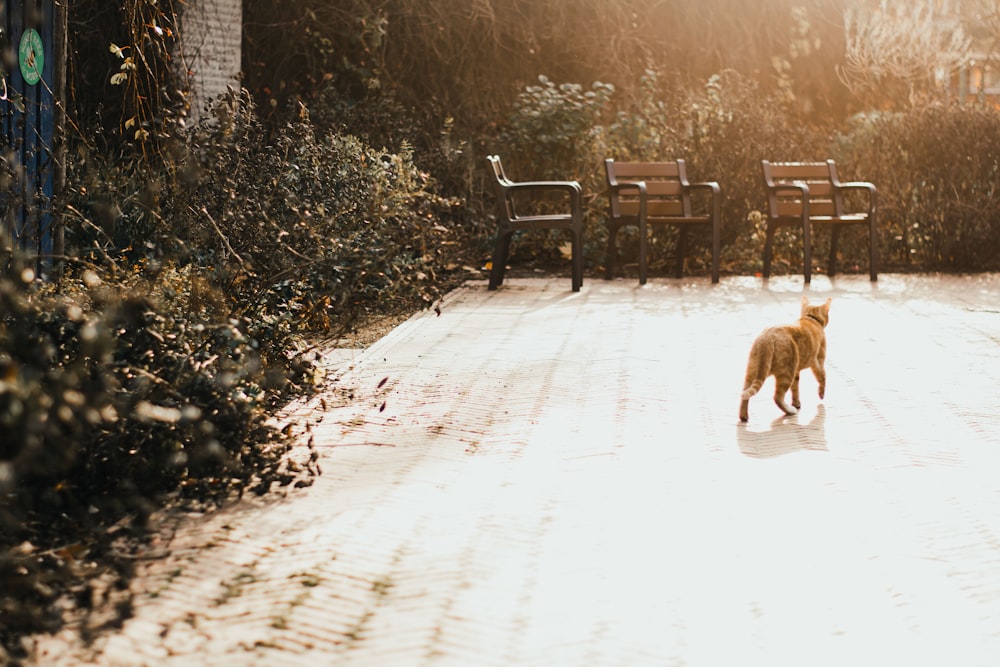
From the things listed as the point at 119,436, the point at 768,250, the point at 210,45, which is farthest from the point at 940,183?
the point at 119,436

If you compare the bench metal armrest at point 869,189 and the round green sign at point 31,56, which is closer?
the round green sign at point 31,56

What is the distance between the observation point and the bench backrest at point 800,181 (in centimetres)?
1341

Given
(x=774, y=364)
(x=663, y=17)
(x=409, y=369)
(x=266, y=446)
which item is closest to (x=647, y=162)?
(x=663, y=17)

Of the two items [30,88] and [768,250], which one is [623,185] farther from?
[30,88]

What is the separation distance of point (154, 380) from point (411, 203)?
7.20 m

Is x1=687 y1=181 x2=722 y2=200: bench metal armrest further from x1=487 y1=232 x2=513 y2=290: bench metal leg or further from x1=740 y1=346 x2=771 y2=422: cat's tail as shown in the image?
x1=740 y1=346 x2=771 y2=422: cat's tail

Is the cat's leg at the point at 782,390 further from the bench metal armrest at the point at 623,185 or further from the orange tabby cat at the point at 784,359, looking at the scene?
the bench metal armrest at the point at 623,185

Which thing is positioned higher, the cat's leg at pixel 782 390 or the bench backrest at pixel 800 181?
the bench backrest at pixel 800 181

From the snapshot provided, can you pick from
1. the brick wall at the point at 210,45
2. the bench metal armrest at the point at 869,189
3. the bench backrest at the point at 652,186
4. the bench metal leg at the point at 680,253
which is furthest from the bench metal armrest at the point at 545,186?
the bench metal armrest at the point at 869,189

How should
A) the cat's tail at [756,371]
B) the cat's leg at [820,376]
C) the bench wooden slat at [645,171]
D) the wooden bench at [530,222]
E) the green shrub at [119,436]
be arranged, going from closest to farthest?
the green shrub at [119,436] → the cat's tail at [756,371] → the cat's leg at [820,376] → the wooden bench at [530,222] → the bench wooden slat at [645,171]

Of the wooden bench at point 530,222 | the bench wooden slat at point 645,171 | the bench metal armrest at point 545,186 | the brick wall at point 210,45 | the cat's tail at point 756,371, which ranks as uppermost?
the brick wall at point 210,45

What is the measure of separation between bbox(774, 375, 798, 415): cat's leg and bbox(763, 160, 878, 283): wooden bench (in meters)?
6.75

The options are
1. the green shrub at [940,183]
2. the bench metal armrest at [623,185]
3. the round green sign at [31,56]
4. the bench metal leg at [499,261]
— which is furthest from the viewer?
the green shrub at [940,183]

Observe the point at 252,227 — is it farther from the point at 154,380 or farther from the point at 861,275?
the point at 861,275
